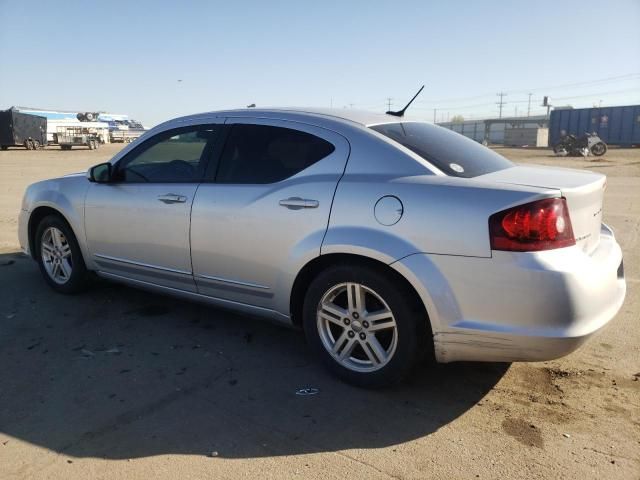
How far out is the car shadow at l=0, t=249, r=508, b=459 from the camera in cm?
285

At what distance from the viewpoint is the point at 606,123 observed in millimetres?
47531

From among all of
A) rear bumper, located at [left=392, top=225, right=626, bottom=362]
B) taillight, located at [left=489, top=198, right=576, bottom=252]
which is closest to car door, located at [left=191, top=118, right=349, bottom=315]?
rear bumper, located at [left=392, top=225, right=626, bottom=362]

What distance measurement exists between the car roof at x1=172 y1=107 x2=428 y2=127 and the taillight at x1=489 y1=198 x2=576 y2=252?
1182 millimetres

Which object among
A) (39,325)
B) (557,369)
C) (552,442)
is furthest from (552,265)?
(39,325)

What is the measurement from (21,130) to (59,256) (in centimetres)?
3877

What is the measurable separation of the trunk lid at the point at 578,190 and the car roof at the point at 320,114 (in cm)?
89

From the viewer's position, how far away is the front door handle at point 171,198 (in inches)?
158

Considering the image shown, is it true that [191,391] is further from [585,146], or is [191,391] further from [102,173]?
[585,146]

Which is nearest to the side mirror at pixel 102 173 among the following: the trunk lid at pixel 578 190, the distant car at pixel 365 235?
the distant car at pixel 365 235

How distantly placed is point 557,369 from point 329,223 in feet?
5.87

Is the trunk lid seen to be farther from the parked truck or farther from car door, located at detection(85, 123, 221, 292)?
the parked truck

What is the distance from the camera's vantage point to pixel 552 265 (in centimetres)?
276

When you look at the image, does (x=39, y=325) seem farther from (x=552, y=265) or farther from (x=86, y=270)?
(x=552, y=265)

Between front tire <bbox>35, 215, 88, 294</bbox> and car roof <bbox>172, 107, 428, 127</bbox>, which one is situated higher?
car roof <bbox>172, 107, 428, 127</bbox>
